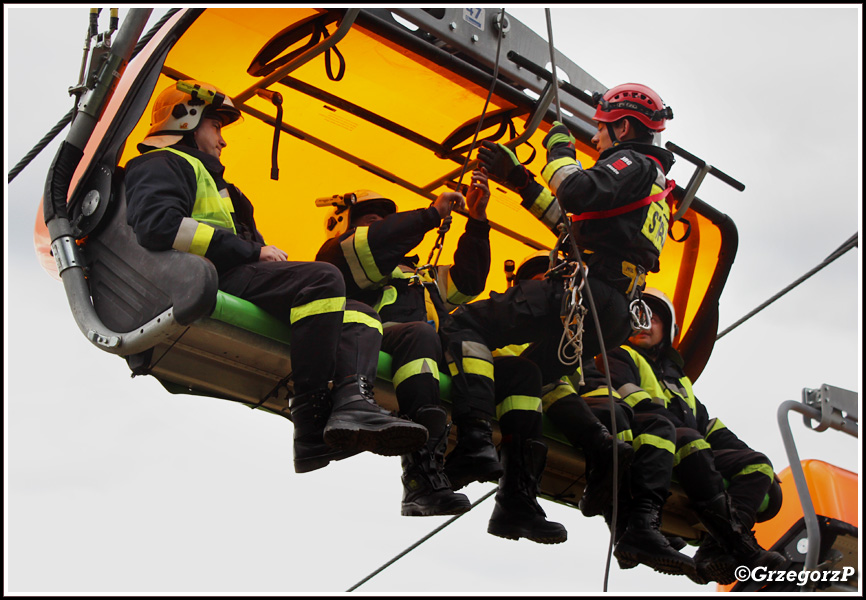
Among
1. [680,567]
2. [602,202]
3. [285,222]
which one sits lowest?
[680,567]

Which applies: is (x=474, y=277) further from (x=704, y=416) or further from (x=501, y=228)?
(x=704, y=416)

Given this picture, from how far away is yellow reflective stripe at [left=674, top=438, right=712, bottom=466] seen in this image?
6.46 metres

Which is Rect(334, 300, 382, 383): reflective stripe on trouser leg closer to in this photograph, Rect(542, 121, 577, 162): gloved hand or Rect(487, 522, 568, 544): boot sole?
Rect(487, 522, 568, 544): boot sole

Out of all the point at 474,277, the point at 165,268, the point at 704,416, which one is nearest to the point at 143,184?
the point at 165,268

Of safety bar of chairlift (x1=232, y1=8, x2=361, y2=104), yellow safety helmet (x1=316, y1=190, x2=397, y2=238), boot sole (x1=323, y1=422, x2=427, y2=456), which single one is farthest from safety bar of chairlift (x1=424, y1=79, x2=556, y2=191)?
boot sole (x1=323, y1=422, x2=427, y2=456)

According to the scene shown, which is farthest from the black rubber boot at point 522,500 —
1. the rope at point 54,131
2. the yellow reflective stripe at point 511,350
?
the rope at point 54,131

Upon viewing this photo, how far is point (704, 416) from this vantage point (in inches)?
284

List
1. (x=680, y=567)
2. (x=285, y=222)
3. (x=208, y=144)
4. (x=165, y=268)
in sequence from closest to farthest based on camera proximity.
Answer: (x=165, y=268) < (x=208, y=144) < (x=680, y=567) < (x=285, y=222)

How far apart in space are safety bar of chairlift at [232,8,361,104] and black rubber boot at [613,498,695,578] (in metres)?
2.74

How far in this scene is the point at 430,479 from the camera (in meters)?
5.00

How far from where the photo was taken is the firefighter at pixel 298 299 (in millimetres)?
4574

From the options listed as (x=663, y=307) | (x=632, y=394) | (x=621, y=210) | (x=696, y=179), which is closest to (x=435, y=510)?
(x=621, y=210)

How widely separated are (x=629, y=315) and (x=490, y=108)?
1552 millimetres

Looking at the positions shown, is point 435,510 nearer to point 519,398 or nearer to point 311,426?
point 311,426
